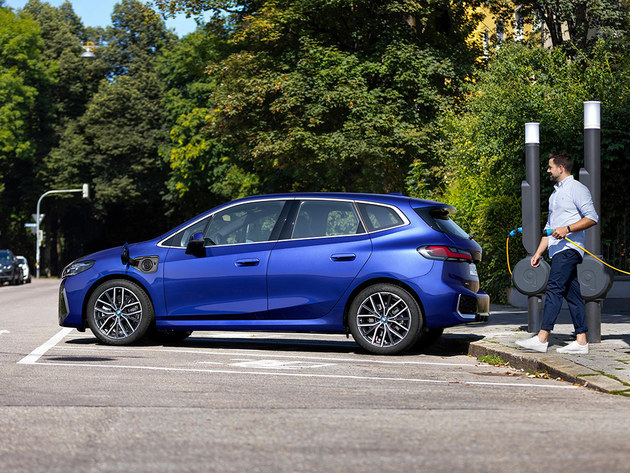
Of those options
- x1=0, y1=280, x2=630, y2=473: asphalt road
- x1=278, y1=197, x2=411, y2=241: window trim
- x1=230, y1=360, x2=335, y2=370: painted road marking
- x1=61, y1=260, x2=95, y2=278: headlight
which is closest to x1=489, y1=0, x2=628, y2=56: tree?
x1=278, y1=197, x2=411, y2=241: window trim

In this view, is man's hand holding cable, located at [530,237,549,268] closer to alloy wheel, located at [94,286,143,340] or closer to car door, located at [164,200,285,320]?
car door, located at [164,200,285,320]

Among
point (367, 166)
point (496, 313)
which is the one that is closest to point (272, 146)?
point (367, 166)

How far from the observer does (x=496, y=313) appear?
15.8 meters

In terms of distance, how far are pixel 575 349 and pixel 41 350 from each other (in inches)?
217

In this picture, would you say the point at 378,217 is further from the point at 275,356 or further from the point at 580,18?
the point at 580,18

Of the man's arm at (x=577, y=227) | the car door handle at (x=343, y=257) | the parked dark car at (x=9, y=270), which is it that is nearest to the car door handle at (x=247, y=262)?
the car door handle at (x=343, y=257)

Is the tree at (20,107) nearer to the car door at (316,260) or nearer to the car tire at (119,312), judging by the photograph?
the car tire at (119,312)

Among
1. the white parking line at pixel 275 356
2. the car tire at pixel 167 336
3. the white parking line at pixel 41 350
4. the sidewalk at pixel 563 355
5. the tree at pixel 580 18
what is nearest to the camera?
the sidewalk at pixel 563 355

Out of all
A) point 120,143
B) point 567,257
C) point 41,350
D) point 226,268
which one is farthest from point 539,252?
point 120,143

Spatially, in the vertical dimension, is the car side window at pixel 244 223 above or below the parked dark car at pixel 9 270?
above

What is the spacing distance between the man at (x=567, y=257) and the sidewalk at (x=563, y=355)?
178mm

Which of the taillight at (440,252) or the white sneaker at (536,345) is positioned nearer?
the white sneaker at (536,345)

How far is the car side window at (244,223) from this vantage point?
10.7 m

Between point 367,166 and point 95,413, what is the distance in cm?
2368
